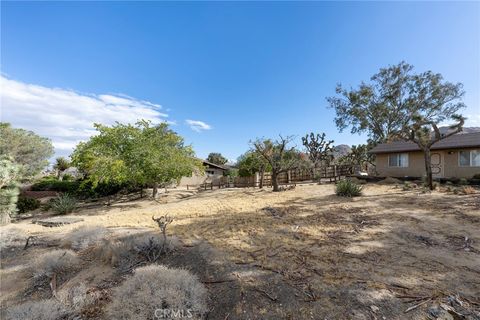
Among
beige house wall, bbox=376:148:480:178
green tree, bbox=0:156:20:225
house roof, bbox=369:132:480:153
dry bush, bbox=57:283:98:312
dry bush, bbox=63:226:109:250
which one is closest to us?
dry bush, bbox=57:283:98:312

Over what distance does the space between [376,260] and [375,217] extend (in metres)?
3.50

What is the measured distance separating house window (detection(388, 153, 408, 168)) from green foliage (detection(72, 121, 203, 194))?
1589 cm

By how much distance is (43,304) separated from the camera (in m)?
3.42

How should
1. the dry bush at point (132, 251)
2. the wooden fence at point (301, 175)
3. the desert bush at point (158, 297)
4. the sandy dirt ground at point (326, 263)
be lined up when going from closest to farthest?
the desert bush at point (158, 297) → the sandy dirt ground at point (326, 263) → the dry bush at point (132, 251) → the wooden fence at point (301, 175)

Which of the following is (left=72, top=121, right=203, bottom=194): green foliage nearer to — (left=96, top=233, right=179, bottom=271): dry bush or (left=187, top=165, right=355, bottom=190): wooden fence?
(left=96, top=233, right=179, bottom=271): dry bush

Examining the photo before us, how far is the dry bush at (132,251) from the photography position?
4824 millimetres

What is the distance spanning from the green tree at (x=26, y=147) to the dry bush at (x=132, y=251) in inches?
835

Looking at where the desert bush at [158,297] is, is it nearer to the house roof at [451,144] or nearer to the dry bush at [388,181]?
the dry bush at [388,181]

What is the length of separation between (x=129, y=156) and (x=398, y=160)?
19.2 metres

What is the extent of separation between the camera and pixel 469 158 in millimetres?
16062

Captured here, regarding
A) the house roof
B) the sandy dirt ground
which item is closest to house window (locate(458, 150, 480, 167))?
the house roof

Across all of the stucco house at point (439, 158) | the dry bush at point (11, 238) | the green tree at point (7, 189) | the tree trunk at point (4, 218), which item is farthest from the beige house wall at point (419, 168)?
the tree trunk at point (4, 218)

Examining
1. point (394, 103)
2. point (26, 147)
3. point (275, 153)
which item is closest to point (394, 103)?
point (394, 103)

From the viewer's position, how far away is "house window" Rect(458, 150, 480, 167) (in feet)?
51.8
